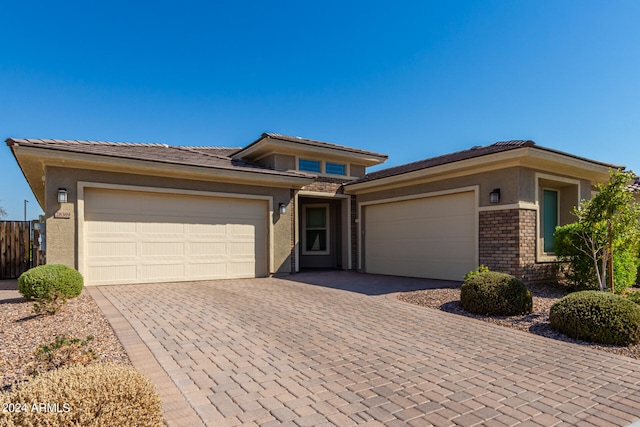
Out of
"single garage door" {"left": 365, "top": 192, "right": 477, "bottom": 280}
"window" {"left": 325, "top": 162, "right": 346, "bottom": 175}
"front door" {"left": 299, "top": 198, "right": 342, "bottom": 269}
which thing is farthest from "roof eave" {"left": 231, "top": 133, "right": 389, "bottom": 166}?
"single garage door" {"left": 365, "top": 192, "right": 477, "bottom": 280}

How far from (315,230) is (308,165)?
9.95 feet

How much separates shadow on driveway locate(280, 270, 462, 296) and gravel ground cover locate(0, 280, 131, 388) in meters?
5.81

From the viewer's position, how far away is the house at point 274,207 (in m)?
9.38

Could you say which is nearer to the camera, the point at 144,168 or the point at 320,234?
the point at 144,168

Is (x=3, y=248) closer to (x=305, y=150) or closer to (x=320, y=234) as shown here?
(x=305, y=150)

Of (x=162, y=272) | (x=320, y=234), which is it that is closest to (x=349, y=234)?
(x=320, y=234)

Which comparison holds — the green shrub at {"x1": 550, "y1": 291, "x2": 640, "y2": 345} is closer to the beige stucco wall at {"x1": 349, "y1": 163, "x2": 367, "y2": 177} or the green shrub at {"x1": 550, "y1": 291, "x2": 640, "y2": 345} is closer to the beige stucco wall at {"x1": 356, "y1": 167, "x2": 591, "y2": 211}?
the beige stucco wall at {"x1": 356, "y1": 167, "x2": 591, "y2": 211}

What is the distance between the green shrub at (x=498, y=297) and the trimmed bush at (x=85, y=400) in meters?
5.98

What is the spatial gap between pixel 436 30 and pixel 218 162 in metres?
8.02

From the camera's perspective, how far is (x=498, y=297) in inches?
263

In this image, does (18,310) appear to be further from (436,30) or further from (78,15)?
(436,30)

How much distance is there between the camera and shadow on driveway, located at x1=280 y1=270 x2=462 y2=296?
9697mm

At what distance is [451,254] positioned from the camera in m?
11.0

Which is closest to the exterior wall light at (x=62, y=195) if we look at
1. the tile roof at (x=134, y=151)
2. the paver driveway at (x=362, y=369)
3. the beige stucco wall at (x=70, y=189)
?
the beige stucco wall at (x=70, y=189)
